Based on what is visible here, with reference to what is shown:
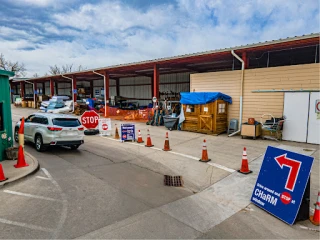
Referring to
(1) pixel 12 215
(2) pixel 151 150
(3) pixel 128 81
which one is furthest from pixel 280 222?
(3) pixel 128 81

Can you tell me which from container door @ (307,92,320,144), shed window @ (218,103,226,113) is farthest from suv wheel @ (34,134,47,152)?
container door @ (307,92,320,144)

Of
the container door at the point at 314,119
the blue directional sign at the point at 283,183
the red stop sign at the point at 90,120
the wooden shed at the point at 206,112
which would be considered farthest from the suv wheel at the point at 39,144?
the container door at the point at 314,119

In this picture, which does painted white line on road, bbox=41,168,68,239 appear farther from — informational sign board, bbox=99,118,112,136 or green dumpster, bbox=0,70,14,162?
informational sign board, bbox=99,118,112,136

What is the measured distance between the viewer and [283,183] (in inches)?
174

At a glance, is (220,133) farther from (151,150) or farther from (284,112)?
(151,150)

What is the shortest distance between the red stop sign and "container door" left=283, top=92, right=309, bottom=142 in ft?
34.3

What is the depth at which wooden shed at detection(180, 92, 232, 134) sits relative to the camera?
42.8 feet

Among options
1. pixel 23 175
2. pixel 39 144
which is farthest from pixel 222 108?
pixel 23 175

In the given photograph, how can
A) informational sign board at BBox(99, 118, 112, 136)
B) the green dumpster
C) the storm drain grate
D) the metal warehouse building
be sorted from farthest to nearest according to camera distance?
informational sign board at BBox(99, 118, 112, 136) < the metal warehouse building < the green dumpster < the storm drain grate

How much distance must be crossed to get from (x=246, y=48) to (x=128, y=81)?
22026mm

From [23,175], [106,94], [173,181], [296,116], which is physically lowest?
[173,181]

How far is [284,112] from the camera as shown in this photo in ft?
37.8

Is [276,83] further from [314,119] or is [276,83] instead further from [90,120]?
[90,120]

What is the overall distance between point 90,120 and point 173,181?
347 inches
